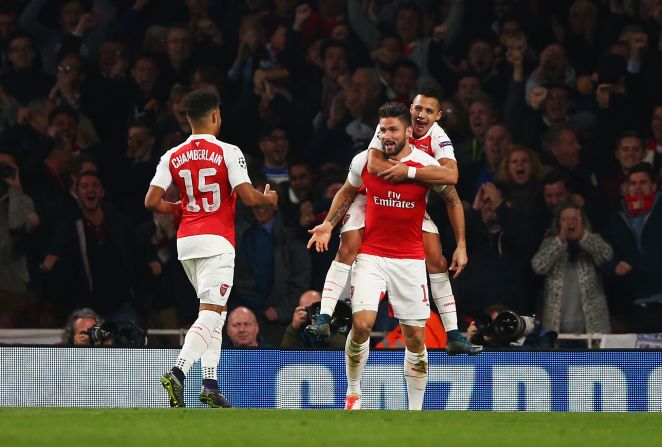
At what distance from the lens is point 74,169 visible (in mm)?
14492

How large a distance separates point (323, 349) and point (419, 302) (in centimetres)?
166

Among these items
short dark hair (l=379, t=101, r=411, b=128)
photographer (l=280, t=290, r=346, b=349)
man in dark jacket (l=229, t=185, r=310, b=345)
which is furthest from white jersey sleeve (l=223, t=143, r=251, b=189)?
man in dark jacket (l=229, t=185, r=310, b=345)

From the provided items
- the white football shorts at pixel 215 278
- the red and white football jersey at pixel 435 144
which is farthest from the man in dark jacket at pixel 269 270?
the white football shorts at pixel 215 278

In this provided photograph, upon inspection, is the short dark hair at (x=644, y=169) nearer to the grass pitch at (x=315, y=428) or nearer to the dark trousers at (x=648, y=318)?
the dark trousers at (x=648, y=318)

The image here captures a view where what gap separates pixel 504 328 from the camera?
11.1 meters

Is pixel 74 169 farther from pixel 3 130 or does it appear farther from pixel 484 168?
pixel 484 168

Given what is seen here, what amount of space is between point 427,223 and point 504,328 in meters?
1.30

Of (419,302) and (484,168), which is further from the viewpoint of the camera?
(484,168)

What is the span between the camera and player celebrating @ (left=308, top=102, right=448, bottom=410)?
32.1 ft

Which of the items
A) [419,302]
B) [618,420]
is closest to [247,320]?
[419,302]

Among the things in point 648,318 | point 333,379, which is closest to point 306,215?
point 333,379

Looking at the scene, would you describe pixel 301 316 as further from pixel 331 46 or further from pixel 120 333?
pixel 331 46

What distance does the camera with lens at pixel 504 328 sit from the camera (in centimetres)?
1109

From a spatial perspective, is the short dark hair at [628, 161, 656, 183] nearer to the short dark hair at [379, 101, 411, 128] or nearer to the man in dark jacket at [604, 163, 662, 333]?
the man in dark jacket at [604, 163, 662, 333]
